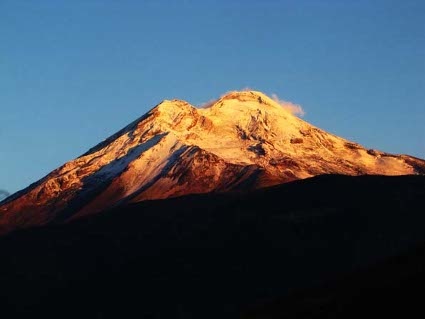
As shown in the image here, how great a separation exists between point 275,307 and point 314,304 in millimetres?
9689

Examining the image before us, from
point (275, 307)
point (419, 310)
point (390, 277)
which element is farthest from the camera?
point (275, 307)

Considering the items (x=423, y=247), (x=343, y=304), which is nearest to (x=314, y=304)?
(x=343, y=304)

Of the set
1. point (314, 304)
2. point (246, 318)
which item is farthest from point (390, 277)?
point (246, 318)

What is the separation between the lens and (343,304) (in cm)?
11594

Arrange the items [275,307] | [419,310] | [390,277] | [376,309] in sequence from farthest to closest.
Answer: [275,307] → [390,277] → [376,309] → [419,310]

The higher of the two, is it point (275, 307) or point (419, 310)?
point (275, 307)

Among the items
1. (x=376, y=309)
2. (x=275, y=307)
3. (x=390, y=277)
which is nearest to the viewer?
(x=376, y=309)

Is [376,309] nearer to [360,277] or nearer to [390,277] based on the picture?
[390,277]

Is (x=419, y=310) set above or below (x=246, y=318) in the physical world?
below

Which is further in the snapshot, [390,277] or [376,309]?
[390,277]

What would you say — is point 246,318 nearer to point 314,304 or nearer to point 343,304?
point 314,304

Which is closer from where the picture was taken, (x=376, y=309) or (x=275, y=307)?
(x=376, y=309)

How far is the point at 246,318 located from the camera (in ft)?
430

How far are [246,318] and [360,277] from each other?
16.4 metres
